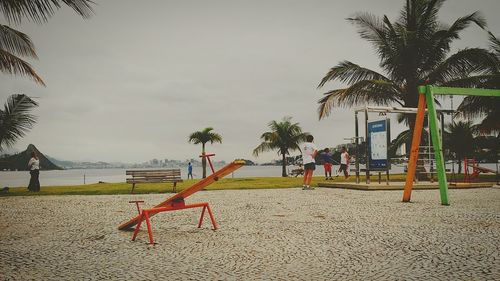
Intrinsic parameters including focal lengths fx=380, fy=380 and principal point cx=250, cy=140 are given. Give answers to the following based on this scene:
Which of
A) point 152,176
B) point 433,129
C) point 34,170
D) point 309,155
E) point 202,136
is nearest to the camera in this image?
point 433,129

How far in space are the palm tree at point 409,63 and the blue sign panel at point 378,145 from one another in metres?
4.44

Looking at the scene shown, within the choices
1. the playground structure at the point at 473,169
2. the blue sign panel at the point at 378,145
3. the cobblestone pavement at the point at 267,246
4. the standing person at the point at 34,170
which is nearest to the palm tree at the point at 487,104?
the playground structure at the point at 473,169

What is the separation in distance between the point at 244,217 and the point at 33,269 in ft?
14.7

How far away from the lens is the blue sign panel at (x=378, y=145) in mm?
14938

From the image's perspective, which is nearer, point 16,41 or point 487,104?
point 16,41

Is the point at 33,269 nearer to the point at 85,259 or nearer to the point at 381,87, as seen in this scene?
the point at 85,259

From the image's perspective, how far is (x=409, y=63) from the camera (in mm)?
20000

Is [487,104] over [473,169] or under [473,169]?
over

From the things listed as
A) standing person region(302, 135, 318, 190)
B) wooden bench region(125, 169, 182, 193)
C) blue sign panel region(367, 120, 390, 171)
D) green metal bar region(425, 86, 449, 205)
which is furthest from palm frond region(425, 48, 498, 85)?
wooden bench region(125, 169, 182, 193)

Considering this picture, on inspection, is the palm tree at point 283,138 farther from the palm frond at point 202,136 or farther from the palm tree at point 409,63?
the palm tree at point 409,63

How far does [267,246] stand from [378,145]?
36.8ft

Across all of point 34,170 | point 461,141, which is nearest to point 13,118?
point 34,170

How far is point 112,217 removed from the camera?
8.46 meters

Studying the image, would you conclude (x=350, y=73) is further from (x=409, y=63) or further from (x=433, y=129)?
(x=433, y=129)
